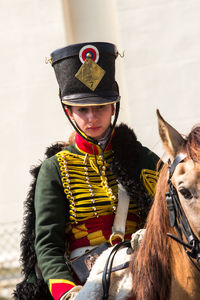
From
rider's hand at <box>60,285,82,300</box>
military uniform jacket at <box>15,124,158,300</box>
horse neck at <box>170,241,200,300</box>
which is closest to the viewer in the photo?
horse neck at <box>170,241,200,300</box>

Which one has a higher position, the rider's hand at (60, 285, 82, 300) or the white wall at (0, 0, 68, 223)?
the white wall at (0, 0, 68, 223)

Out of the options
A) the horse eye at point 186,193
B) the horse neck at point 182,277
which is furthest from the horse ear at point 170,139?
the horse neck at point 182,277

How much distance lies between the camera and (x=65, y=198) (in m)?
3.57

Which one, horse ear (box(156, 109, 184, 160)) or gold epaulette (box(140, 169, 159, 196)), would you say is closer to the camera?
horse ear (box(156, 109, 184, 160))

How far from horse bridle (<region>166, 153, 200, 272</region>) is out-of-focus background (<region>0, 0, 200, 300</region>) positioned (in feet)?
16.6

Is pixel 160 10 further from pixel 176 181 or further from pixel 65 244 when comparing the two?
pixel 176 181

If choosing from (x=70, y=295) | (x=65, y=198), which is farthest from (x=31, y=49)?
(x=70, y=295)

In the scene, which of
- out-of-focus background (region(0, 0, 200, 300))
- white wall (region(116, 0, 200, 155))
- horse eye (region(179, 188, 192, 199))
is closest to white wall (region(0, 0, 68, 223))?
out-of-focus background (region(0, 0, 200, 300))

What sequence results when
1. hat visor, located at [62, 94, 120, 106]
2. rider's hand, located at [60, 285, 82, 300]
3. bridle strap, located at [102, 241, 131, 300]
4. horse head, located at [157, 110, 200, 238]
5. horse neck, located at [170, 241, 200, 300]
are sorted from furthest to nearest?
1. hat visor, located at [62, 94, 120, 106]
2. rider's hand, located at [60, 285, 82, 300]
3. bridle strap, located at [102, 241, 131, 300]
4. horse neck, located at [170, 241, 200, 300]
5. horse head, located at [157, 110, 200, 238]

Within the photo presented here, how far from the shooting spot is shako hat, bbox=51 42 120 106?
3.62 m

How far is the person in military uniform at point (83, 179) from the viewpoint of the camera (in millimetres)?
3488

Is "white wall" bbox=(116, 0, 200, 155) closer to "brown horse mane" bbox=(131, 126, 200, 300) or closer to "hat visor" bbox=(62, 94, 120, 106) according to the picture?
"hat visor" bbox=(62, 94, 120, 106)

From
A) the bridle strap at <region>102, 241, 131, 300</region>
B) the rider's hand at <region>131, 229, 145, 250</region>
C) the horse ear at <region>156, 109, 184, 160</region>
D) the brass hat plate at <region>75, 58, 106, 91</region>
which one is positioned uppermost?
the brass hat plate at <region>75, 58, 106, 91</region>

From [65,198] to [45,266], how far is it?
423 mm
